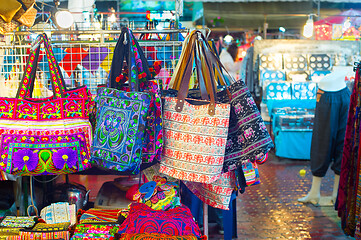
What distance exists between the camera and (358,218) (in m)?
3.95

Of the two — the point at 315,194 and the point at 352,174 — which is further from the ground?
the point at 352,174

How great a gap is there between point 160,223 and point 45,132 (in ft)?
2.80

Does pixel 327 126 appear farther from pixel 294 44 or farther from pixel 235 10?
pixel 235 10

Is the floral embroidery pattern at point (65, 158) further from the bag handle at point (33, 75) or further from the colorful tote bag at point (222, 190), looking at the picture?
the colorful tote bag at point (222, 190)

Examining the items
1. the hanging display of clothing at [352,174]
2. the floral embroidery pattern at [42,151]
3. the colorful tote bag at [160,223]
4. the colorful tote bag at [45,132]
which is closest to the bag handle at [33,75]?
the colorful tote bag at [45,132]

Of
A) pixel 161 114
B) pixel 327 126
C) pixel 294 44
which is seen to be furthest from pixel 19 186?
pixel 294 44

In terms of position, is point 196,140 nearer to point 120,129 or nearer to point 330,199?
point 120,129

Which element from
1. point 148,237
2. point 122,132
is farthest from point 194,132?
point 148,237

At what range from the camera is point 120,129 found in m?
2.32

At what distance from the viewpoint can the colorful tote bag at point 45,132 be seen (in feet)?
7.90

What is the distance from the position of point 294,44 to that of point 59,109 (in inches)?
402

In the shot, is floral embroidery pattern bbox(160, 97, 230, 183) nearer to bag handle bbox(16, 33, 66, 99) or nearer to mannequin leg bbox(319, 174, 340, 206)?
bag handle bbox(16, 33, 66, 99)

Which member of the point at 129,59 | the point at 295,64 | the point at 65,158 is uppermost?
the point at 129,59

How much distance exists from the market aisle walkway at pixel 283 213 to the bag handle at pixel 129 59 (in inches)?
93.7
